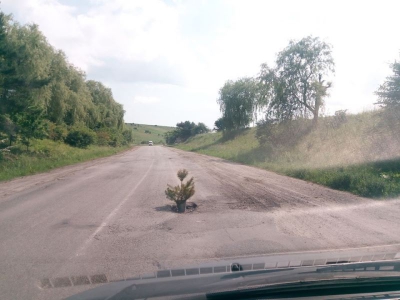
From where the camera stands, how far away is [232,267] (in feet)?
17.5

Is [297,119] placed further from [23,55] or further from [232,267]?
[232,267]

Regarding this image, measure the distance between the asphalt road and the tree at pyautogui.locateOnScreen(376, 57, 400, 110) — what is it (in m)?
9.67

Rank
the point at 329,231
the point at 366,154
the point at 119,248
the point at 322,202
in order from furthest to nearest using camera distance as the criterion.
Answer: the point at 366,154
the point at 322,202
the point at 329,231
the point at 119,248

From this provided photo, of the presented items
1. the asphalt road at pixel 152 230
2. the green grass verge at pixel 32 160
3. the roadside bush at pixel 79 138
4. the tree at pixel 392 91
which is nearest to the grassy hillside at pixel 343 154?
the tree at pixel 392 91

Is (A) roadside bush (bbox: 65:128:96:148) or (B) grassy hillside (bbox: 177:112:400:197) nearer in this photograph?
(B) grassy hillside (bbox: 177:112:400:197)

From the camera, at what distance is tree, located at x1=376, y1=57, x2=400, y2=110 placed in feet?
70.6

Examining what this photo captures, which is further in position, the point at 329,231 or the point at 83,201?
the point at 83,201

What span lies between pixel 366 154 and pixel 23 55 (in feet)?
68.7

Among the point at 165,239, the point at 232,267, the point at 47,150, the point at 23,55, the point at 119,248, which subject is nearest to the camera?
the point at 232,267

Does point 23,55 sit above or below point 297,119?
above

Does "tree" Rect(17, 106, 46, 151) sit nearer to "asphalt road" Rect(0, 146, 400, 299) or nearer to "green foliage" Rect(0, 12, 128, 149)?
"green foliage" Rect(0, 12, 128, 149)

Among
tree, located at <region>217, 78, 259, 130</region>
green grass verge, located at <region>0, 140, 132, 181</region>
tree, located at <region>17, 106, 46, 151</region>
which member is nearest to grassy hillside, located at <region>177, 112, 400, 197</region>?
green grass verge, located at <region>0, 140, 132, 181</region>

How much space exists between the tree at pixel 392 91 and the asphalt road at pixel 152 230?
9.67m

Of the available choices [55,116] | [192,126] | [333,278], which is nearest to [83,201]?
[333,278]
